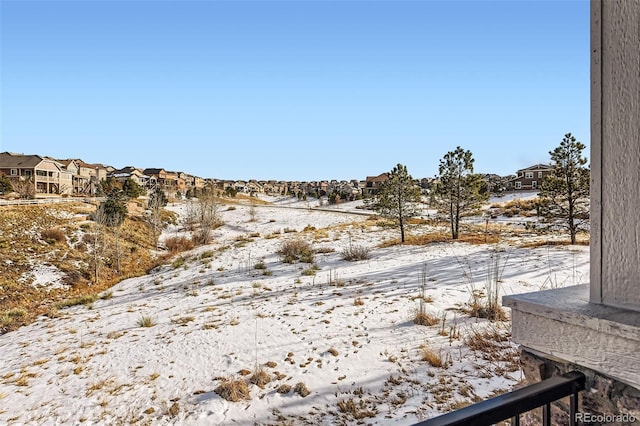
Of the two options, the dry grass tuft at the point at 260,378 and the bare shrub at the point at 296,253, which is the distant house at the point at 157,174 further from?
the dry grass tuft at the point at 260,378

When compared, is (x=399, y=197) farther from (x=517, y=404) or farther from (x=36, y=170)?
(x=36, y=170)

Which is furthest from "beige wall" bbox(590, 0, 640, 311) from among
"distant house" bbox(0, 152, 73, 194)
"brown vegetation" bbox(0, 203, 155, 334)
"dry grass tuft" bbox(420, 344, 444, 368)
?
"distant house" bbox(0, 152, 73, 194)

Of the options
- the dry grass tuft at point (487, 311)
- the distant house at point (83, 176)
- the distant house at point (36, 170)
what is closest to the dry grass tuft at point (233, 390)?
the dry grass tuft at point (487, 311)

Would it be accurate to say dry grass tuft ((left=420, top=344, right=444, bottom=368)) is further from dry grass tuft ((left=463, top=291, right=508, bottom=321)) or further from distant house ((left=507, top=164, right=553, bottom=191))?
distant house ((left=507, top=164, right=553, bottom=191))

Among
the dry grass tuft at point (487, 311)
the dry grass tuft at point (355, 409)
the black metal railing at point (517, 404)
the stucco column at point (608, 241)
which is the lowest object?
the dry grass tuft at point (355, 409)

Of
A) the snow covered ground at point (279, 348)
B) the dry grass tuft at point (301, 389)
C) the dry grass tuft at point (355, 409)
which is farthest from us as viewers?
the dry grass tuft at point (301, 389)

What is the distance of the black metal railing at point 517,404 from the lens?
3.76 feet

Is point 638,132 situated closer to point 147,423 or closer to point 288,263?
point 147,423

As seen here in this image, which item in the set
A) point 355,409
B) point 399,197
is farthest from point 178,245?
point 355,409

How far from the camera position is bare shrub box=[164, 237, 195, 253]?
71.3ft

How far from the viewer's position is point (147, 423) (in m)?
4.85

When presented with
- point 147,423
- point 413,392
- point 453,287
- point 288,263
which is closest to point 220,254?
point 288,263

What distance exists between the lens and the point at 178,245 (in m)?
22.2

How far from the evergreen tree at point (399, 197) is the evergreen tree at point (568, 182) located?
5743 millimetres
